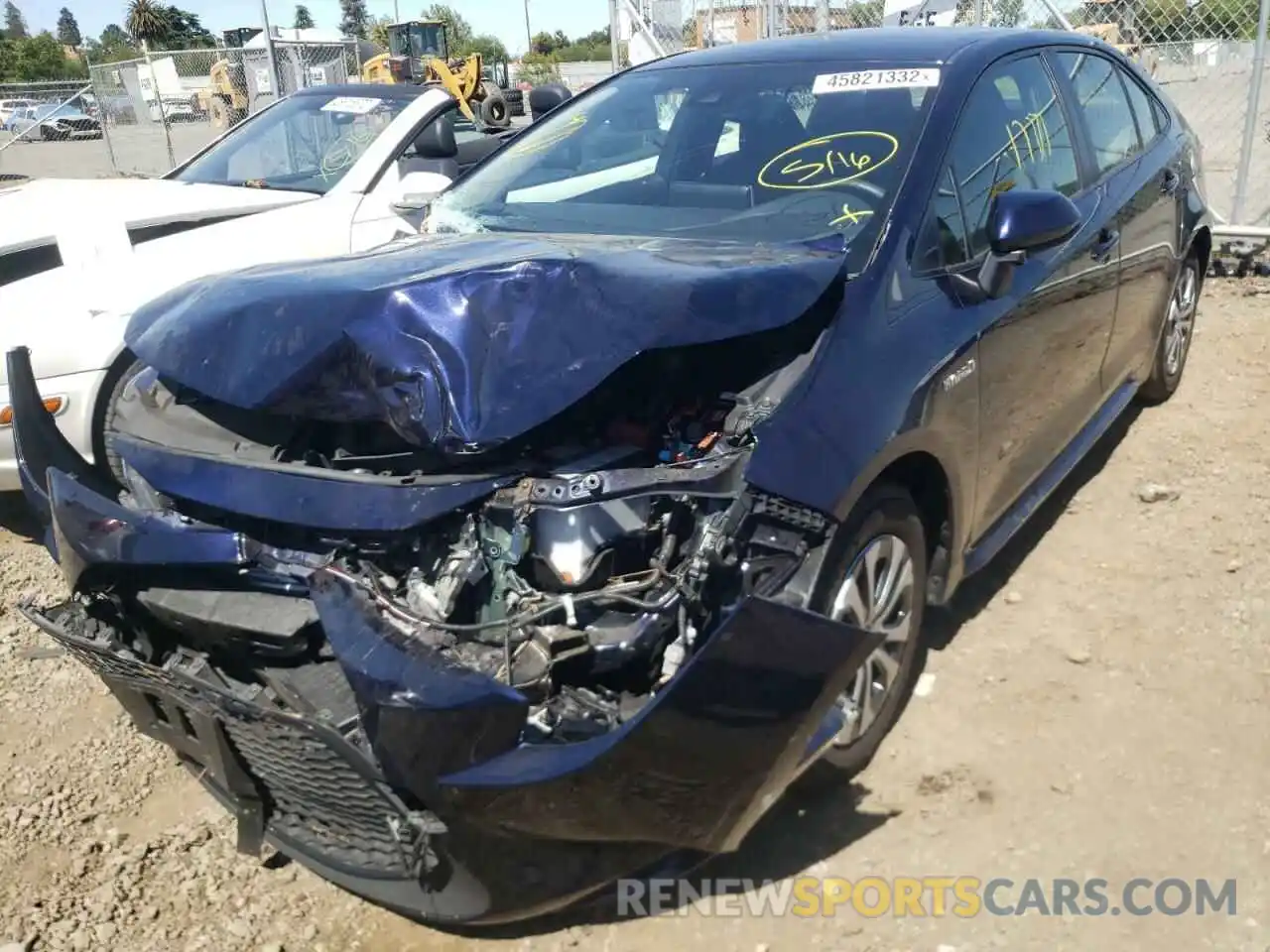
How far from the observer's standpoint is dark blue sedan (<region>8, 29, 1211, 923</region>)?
1931 millimetres

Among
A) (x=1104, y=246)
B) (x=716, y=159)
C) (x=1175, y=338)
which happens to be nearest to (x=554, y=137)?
(x=716, y=159)

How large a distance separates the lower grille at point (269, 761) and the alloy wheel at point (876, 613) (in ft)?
3.32

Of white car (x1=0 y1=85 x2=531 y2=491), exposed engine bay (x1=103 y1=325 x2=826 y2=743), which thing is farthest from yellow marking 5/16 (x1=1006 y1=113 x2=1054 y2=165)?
white car (x1=0 y1=85 x2=531 y2=491)

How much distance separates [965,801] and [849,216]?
1.56m

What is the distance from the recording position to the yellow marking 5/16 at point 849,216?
9.26 ft

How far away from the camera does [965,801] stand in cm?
276

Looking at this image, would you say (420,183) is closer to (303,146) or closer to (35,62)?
(303,146)

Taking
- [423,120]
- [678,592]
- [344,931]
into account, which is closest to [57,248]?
[423,120]

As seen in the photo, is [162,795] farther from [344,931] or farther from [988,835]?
[988,835]

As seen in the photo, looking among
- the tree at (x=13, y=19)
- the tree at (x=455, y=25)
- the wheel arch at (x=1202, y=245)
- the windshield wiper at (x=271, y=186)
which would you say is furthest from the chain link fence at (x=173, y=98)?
the tree at (x=13, y=19)

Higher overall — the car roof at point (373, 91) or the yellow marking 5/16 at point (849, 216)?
the car roof at point (373, 91)

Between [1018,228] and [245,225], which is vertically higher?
[1018,228]

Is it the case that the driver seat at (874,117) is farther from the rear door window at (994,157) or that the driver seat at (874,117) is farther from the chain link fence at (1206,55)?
the chain link fence at (1206,55)

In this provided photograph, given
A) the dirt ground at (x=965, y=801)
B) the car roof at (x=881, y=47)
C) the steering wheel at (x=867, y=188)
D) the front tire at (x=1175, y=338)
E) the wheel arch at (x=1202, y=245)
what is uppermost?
the car roof at (x=881, y=47)
